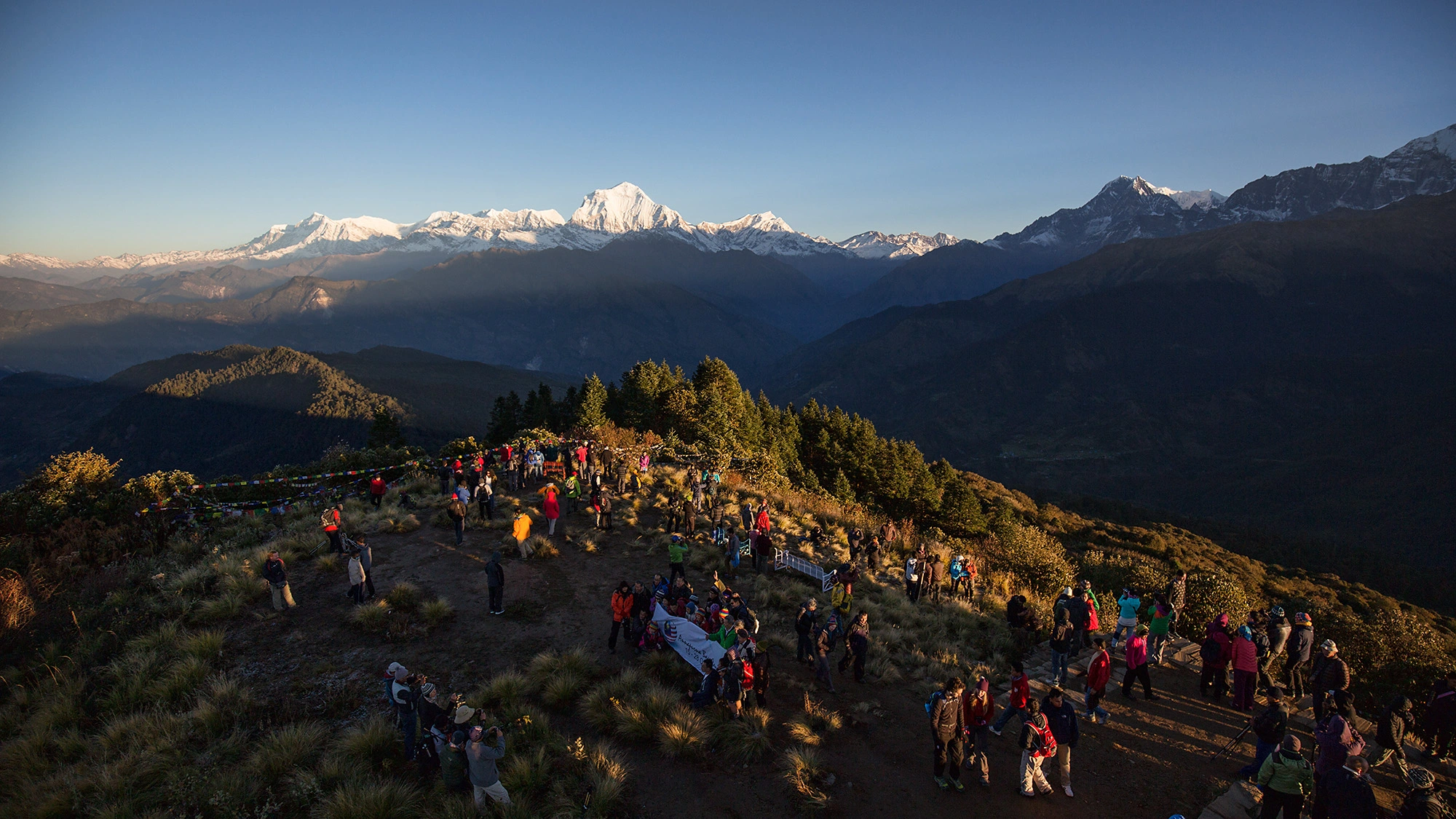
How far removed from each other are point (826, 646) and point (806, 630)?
1.05m

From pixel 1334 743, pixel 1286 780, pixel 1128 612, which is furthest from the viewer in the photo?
pixel 1128 612

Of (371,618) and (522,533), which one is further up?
(522,533)

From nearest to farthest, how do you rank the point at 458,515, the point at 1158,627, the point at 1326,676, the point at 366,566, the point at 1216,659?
the point at 1326,676 → the point at 1216,659 → the point at 1158,627 → the point at 366,566 → the point at 458,515

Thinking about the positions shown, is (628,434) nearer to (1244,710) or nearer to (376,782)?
(376,782)

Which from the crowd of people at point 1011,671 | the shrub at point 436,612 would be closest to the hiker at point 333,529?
the crowd of people at point 1011,671

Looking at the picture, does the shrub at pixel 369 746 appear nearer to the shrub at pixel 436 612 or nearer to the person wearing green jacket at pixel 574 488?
the shrub at pixel 436 612

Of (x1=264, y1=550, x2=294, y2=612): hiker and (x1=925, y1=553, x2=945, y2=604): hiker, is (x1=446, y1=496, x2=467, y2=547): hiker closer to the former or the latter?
(x1=264, y1=550, x2=294, y2=612): hiker

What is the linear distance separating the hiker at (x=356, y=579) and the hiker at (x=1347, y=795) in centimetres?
1718

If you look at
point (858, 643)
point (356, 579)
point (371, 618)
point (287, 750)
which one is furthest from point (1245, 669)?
point (356, 579)

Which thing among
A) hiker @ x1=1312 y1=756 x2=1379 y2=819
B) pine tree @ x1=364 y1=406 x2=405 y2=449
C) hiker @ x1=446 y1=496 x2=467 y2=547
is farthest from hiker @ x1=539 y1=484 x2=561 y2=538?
pine tree @ x1=364 y1=406 x2=405 y2=449

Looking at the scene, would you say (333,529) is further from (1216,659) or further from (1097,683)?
(1216,659)

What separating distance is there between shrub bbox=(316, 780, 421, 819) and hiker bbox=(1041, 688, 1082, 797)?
9214mm

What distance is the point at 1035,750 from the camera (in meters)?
9.05

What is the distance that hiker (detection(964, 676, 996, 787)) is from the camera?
9383 mm
